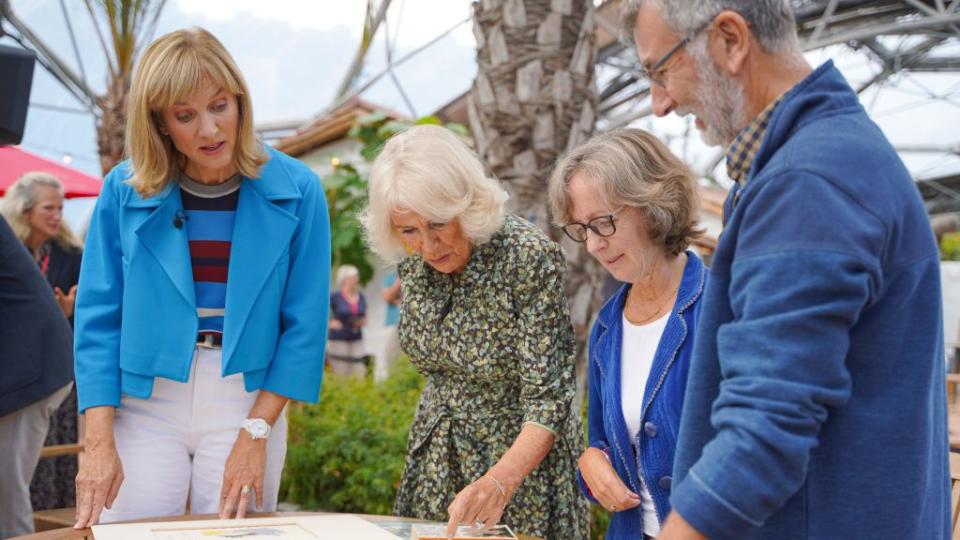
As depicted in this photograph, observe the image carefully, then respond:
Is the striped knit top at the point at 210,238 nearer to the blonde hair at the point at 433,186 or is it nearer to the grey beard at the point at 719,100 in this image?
the blonde hair at the point at 433,186

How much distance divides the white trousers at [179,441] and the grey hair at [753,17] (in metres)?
1.35

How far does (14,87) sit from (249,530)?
1.34 metres

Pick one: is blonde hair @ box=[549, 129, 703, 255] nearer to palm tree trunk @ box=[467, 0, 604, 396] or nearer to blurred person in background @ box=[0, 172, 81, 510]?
palm tree trunk @ box=[467, 0, 604, 396]

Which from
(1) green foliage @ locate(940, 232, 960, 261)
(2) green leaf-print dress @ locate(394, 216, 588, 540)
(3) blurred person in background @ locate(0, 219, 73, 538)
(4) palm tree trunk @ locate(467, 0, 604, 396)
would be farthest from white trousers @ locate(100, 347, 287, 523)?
(1) green foliage @ locate(940, 232, 960, 261)

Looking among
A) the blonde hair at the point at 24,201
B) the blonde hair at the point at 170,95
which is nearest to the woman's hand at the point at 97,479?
the blonde hair at the point at 170,95

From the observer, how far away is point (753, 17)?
1.27 metres

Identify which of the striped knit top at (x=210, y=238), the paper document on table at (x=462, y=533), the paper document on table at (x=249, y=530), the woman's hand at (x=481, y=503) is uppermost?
the striped knit top at (x=210, y=238)

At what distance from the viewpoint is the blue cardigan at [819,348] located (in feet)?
3.60

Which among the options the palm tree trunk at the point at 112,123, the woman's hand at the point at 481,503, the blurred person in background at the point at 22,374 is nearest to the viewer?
the woman's hand at the point at 481,503

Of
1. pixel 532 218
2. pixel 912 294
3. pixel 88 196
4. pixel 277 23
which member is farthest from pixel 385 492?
pixel 277 23

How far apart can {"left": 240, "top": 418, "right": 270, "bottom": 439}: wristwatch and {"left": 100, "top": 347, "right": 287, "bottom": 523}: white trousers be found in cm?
5

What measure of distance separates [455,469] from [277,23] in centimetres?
Answer: 2438

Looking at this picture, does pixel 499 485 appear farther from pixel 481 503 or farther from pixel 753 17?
pixel 753 17

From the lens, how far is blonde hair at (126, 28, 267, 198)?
6.93ft
